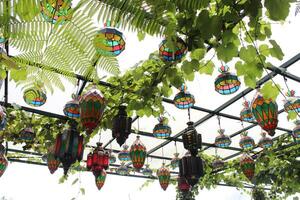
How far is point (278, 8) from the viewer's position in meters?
0.77

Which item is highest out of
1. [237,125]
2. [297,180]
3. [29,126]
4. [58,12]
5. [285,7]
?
[237,125]

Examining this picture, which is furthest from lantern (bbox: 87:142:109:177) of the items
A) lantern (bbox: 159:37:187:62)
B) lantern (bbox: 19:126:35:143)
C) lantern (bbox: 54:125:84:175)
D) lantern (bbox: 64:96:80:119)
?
lantern (bbox: 159:37:187:62)

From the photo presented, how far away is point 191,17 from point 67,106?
1.66 metres

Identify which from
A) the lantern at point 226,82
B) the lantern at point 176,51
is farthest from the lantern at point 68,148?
the lantern at point 226,82

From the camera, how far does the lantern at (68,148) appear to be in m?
1.83

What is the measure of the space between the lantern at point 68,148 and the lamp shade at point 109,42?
0.90 metres

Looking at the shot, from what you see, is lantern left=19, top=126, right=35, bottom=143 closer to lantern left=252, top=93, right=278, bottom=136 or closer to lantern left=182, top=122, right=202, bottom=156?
lantern left=182, top=122, right=202, bottom=156

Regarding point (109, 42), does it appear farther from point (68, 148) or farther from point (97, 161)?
point (97, 161)

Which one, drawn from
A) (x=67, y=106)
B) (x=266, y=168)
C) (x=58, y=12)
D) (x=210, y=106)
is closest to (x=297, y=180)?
(x=266, y=168)

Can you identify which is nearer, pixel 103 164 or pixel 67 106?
pixel 67 106

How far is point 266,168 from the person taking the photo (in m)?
6.35

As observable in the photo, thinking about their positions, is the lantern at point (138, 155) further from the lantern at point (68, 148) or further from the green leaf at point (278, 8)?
the green leaf at point (278, 8)

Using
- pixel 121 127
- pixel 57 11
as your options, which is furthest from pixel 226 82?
pixel 57 11

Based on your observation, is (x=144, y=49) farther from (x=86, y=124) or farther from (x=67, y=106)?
(x=86, y=124)
